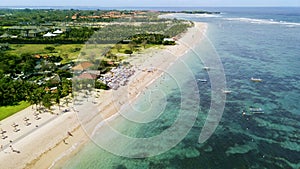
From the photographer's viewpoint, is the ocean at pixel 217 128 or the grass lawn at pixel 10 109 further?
the grass lawn at pixel 10 109

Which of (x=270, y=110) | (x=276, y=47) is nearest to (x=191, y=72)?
(x=270, y=110)

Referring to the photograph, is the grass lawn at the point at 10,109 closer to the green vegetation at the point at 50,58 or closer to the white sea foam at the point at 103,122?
the green vegetation at the point at 50,58

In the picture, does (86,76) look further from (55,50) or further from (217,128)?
(55,50)

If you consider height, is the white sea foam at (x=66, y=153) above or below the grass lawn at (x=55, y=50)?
below

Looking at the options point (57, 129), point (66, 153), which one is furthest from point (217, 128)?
point (57, 129)

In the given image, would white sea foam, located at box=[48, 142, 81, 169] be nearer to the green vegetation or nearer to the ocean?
the ocean

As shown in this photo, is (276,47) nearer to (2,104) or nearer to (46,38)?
(46,38)

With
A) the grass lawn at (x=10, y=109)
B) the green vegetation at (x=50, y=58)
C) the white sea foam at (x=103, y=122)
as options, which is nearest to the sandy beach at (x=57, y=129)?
the white sea foam at (x=103, y=122)
